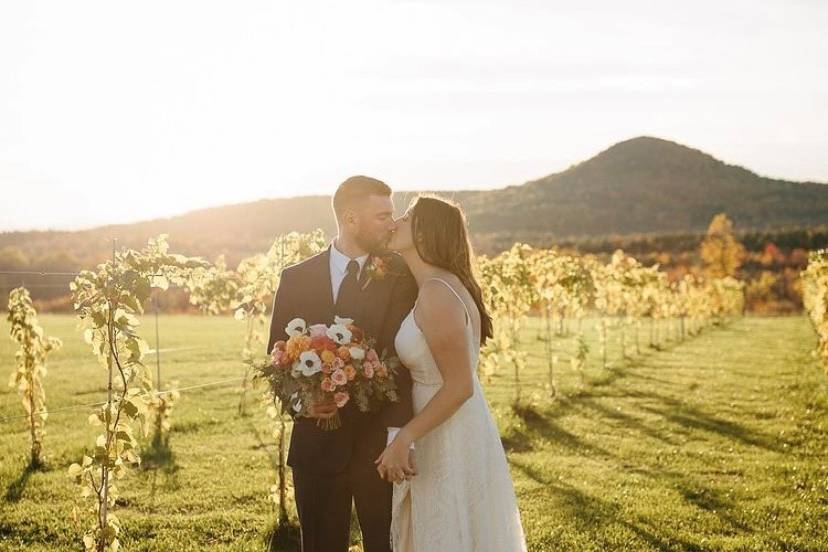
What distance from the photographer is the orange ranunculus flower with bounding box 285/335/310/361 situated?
353cm

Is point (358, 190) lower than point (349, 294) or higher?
higher

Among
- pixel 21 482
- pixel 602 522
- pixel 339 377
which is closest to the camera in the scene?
pixel 339 377

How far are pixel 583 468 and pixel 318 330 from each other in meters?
6.42

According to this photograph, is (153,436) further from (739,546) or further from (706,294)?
(706,294)

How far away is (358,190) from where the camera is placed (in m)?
3.88

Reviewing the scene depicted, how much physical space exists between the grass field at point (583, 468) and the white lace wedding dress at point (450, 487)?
288 cm

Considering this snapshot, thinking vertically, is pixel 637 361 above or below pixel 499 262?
below

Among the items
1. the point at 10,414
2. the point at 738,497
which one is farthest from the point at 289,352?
the point at 10,414

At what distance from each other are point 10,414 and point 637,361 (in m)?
14.7

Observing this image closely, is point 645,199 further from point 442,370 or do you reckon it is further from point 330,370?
point 330,370

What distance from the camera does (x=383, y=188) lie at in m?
3.91

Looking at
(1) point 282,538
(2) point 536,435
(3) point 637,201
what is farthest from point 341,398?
(3) point 637,201

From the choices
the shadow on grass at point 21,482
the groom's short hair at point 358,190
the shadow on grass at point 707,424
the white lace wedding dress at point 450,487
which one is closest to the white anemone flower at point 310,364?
the white lace wedding dress at point 450,487

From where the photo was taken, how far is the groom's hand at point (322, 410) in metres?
3.54
